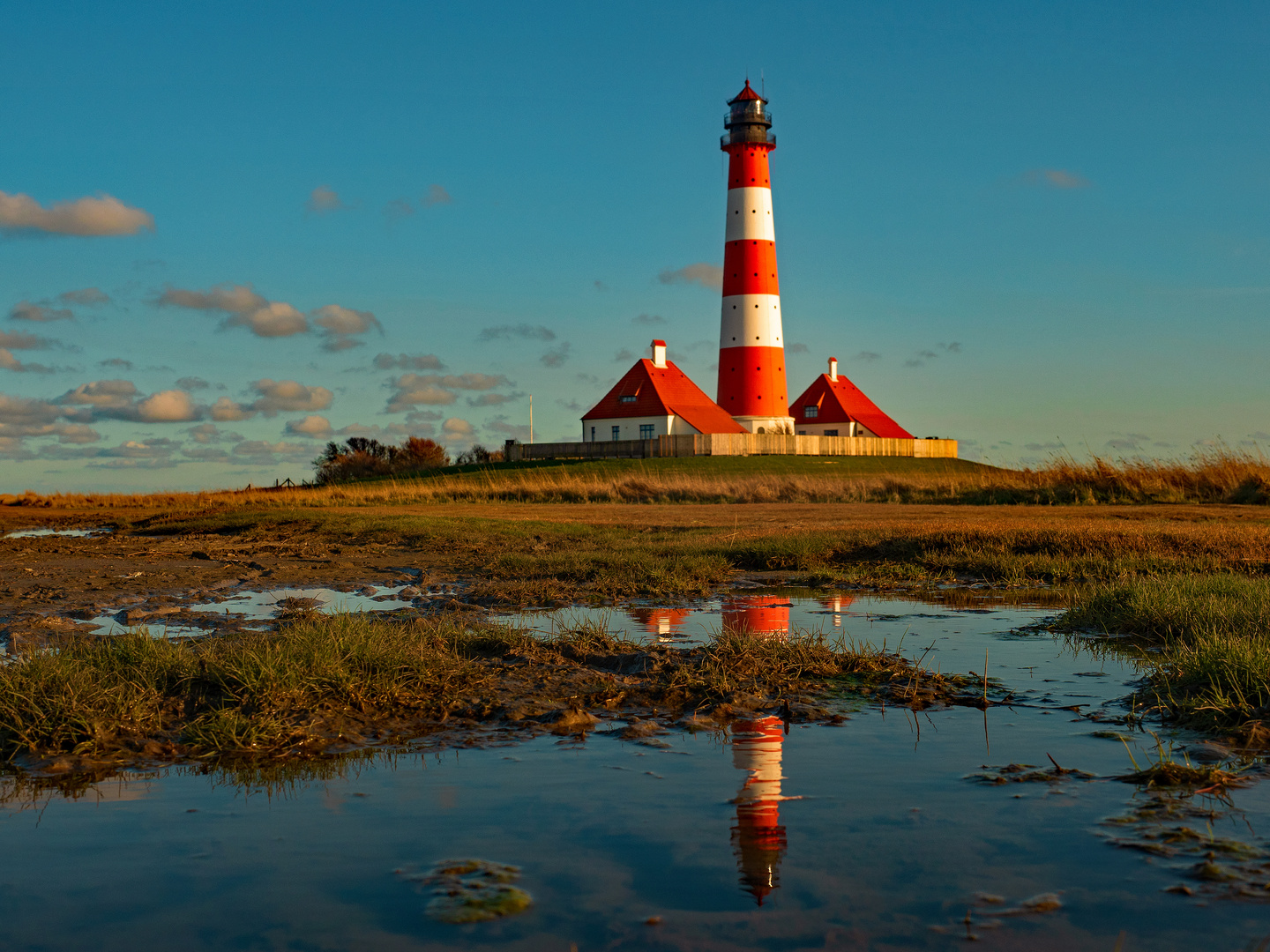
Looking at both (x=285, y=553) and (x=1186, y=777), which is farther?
(x=285, y=553)

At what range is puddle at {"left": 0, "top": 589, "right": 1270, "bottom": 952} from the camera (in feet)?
10.0

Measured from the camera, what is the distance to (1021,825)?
3865 millimetres

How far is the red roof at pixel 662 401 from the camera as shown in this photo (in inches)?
2160

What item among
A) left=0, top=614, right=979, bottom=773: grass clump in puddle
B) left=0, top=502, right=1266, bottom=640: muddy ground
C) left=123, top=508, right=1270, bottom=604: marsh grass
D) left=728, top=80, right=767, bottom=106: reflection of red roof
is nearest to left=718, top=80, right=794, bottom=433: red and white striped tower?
left=728, top=80, right=767, bottom=106: reflection of red roof

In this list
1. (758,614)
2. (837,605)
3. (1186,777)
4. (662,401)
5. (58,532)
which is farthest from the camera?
(662,401)

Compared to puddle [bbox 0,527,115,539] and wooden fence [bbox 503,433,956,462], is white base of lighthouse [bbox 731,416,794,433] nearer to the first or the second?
wooden fence [bbox 503,433,956,462]

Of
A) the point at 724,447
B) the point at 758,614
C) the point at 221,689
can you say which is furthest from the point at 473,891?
the point at 724,447

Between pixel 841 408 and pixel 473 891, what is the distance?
61851 mm

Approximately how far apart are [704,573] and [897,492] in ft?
57.8

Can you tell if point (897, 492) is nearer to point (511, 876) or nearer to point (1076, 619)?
point (1076, 619)

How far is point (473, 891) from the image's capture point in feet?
10.9

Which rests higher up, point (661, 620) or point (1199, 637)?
point (1199, 637)

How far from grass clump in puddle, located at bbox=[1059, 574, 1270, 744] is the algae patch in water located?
12.1ft

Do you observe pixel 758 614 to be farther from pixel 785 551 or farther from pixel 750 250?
pixel 750 250
